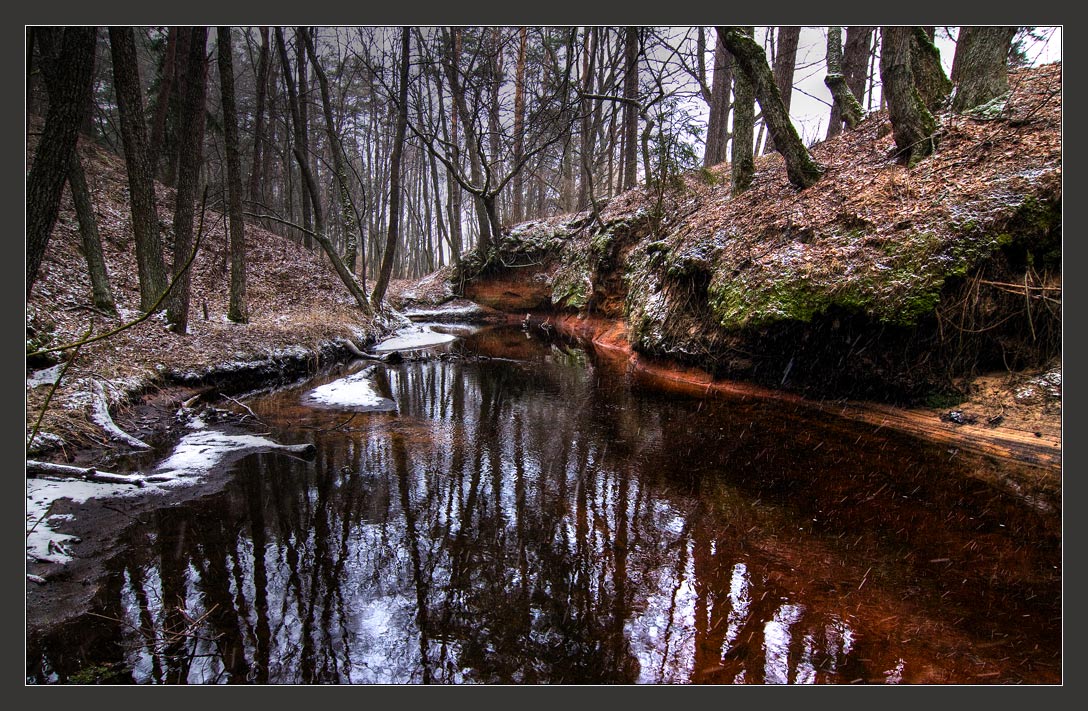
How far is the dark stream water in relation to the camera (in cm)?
247

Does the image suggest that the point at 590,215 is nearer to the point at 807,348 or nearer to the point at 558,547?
the point at 807,348

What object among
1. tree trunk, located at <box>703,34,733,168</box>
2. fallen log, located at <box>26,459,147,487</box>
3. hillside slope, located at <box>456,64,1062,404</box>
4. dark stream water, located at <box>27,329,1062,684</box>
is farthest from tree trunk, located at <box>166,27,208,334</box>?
tree trunk, located at <box>703,34,733,168</box>

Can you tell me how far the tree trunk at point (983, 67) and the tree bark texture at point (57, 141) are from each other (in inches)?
415

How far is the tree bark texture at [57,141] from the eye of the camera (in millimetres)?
3541

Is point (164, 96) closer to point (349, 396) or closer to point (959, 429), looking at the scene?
point (349, 396)

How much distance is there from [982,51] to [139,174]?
13.2 m

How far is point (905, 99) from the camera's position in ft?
24.0

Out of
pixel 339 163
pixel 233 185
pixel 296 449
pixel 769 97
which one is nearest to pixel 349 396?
pixel 296 449

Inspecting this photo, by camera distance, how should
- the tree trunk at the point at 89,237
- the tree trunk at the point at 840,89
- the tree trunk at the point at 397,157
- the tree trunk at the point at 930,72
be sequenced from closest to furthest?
the tree trunk at the point at 89,237
the tree trunk at the point at 930,72
the tree trunk at the point at 840,89
the tree trunk at the point at 397,157

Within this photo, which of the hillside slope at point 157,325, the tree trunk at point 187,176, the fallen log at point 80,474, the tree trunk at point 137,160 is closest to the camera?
the fallen log at point 80,474

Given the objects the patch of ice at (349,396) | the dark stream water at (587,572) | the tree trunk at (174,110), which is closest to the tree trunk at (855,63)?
the dark stream water at (587,572)

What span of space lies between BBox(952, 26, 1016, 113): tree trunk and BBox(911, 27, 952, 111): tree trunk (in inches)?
23.3

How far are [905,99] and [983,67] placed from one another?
3.91 feet

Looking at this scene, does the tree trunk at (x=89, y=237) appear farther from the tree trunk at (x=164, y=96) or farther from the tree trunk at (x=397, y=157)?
the tree trunk at (x=397, y=157)
